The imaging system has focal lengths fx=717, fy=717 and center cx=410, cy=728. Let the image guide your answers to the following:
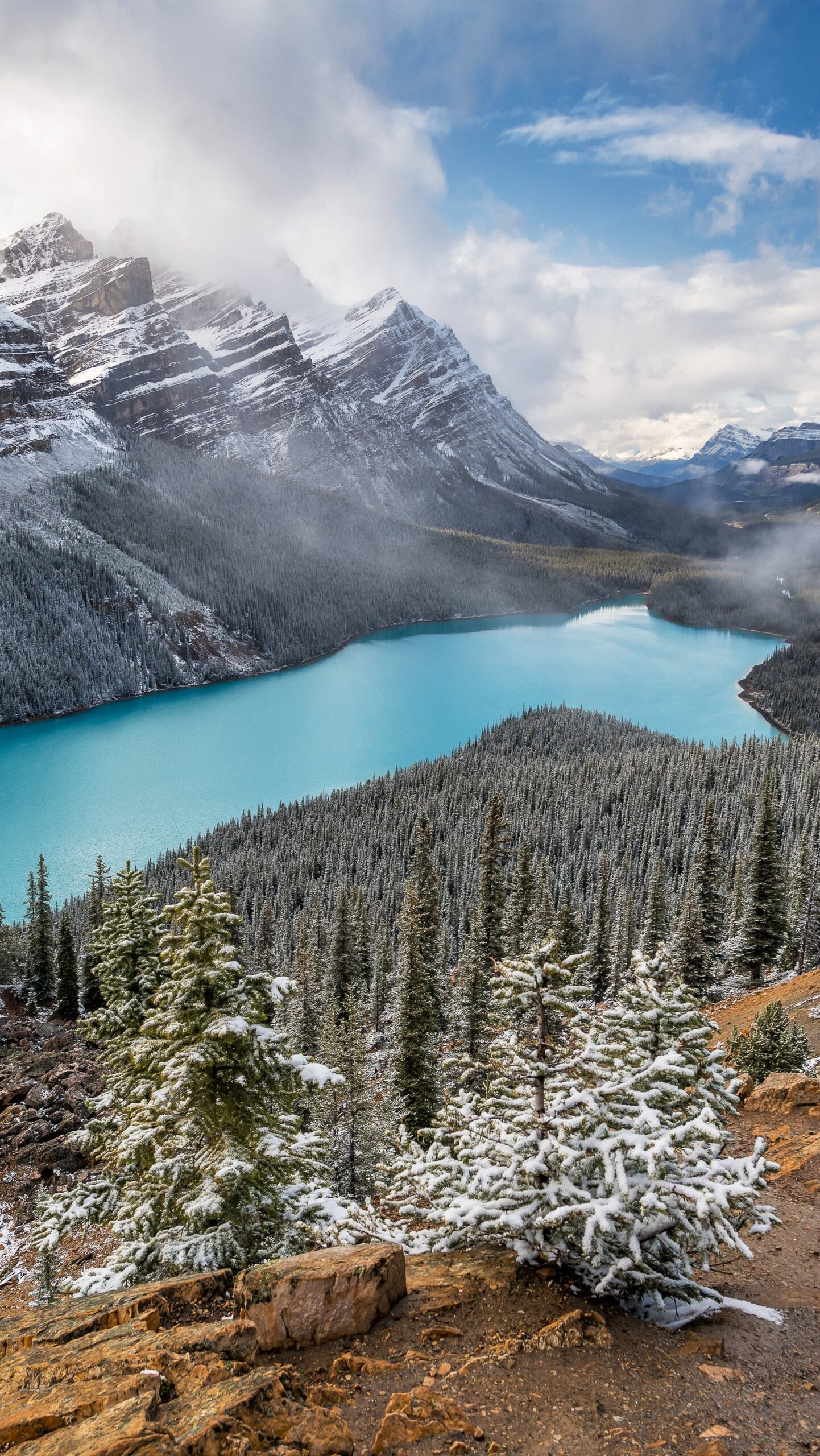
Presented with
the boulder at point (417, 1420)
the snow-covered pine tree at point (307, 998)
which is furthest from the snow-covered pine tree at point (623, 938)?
the boulder at point (417, 1420)

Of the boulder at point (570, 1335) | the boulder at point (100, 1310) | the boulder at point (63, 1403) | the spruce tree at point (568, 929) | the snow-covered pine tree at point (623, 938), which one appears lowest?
the snow-covered pine tree at point (623, 938)

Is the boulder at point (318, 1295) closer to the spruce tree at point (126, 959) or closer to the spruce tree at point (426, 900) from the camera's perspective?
the spruce tree at point (126, 959)

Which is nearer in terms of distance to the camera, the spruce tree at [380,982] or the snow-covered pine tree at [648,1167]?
the snow-covered pine tree at [648,1167]

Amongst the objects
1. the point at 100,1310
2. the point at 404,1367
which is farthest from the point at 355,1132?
the point at 404,1367

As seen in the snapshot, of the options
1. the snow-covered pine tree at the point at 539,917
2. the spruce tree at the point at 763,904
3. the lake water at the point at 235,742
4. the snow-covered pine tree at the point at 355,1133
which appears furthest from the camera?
the lake water at the point at 235,742

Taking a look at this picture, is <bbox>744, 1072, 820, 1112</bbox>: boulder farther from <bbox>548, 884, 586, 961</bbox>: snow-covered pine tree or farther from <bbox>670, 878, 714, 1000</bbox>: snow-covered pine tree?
<bbox>548, 884, 586, 961</bbox>: snow-covered pine tree

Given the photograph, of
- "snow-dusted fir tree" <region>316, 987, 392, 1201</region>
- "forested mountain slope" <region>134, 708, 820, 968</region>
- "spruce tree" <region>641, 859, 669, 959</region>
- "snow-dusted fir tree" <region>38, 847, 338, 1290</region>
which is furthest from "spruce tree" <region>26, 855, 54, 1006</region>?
"snow-dusted fir tree" <region>38, 847, 338, 1290</region>
